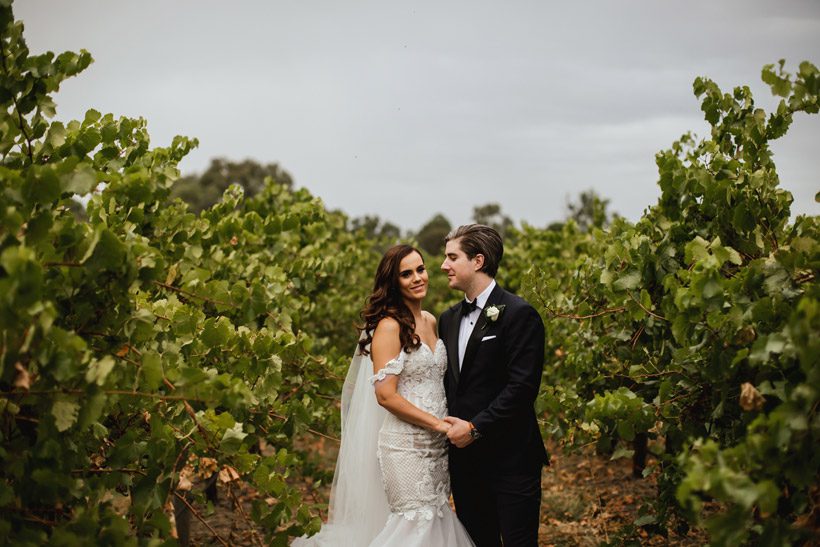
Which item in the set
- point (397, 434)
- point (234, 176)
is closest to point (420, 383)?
point (397, 434)

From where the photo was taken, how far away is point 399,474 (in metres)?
4.09

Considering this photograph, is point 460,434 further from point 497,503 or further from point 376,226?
point 376,226

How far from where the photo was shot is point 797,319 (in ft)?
6.10

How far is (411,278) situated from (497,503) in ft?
4.77

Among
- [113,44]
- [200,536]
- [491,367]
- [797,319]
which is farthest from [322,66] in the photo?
[797,319]

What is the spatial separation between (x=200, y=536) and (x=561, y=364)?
3.97 m

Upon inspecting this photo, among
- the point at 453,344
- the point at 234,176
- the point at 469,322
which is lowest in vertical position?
the point at 453,344

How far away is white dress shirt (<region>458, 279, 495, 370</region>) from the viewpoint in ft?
13.7

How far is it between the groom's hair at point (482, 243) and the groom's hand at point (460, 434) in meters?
0.97

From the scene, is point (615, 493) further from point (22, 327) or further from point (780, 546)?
point (22, 327)

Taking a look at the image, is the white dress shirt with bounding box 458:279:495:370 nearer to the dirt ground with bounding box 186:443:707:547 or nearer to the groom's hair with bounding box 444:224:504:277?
the groom's hair with bounding box 444:224:504:277

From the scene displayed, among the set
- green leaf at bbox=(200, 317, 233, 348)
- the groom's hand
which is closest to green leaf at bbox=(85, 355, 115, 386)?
green leaf at bbox=(200, 317, 233, 348)

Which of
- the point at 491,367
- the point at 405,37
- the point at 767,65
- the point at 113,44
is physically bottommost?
the point at 491,367

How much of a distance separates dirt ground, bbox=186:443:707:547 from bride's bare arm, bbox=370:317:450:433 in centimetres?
141
